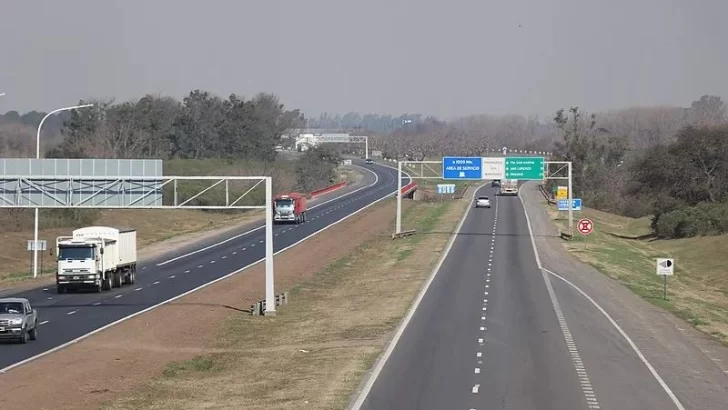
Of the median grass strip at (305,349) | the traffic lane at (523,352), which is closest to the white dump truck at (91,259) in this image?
the median grass strip at (305,349)

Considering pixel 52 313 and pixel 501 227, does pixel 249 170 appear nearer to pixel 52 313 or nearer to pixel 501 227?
pixel 501 227

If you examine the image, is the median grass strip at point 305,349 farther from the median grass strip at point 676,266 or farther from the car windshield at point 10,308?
the median grass strip at point 676,266

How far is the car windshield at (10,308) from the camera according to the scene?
37469mm

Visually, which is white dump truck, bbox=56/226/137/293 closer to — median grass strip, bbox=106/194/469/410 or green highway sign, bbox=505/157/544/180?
median grass strip, bbox=106/194/469/410

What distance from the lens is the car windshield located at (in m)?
37.5

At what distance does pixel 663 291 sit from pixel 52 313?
3088cm

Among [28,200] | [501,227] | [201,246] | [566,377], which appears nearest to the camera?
[566,377]

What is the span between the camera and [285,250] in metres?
80.7

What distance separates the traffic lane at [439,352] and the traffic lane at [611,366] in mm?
3198

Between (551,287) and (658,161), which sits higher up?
(658,161)

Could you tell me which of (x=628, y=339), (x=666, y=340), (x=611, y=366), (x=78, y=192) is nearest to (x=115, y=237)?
(x=78, y=192)

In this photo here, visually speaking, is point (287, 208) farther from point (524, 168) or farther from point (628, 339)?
point (628, 339)

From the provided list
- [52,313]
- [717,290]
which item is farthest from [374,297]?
[717,290]

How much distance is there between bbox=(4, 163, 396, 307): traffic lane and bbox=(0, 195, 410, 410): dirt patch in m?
6.04
